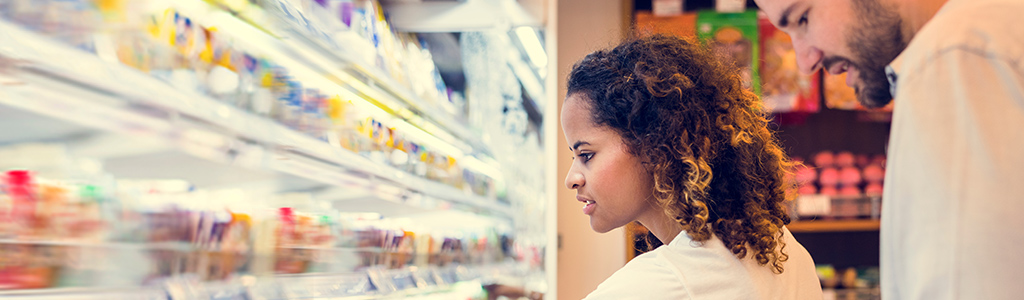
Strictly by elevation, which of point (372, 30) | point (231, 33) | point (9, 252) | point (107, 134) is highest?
point (372, 30)

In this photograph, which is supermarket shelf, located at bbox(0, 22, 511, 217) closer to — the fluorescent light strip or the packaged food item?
the fluorescent light strip

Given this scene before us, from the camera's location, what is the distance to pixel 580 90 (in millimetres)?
1175

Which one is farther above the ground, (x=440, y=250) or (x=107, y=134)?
(x=107, y=134)

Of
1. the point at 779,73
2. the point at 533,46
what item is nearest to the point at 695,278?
the point at 533,46

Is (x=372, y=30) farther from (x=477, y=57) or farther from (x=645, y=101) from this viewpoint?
(x=645, y=101)

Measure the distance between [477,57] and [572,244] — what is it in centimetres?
78

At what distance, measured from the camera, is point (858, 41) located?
0.44 metres

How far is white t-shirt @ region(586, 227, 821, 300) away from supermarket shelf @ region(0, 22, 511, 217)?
61cm

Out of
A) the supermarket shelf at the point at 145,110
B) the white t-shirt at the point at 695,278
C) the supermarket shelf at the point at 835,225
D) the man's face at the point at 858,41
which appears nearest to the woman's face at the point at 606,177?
the white t-shirt at the point at 695,278

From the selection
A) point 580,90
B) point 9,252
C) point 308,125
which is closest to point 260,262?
point 308,125

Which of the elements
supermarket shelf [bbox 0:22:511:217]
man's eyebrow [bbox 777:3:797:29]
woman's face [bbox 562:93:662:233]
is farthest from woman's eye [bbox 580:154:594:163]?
man's eyebrow [bbox 777:3:797:29]

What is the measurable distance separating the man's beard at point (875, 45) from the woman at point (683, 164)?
1.84ft

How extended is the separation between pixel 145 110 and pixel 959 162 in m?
0.90

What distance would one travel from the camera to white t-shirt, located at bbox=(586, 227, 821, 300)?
3.06 ft
